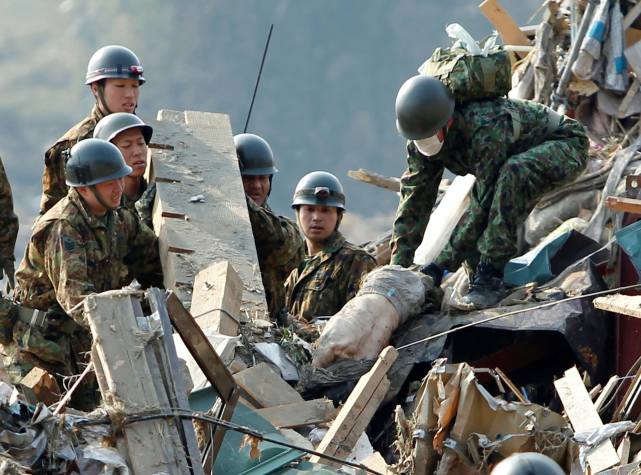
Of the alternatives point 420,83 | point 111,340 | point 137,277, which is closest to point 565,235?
point 420,83

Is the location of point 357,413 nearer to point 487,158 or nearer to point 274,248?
point 487,158

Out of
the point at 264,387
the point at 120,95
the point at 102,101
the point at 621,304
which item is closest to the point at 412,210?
the point at 621,304

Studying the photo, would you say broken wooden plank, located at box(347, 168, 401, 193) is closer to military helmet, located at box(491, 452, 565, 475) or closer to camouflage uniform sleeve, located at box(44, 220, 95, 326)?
camouflage uniform sleeve, located at box(44, 220, 95, 326)

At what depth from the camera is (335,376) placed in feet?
29.7

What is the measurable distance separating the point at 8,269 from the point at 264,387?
89.7 inches

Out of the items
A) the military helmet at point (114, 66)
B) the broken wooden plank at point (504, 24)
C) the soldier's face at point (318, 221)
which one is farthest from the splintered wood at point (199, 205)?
the broken wooden plank at point (504, 24)

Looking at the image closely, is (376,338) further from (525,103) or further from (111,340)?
(111,340)

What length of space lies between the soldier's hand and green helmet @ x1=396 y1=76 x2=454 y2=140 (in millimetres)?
2605

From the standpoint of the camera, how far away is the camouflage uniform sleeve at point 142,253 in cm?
938

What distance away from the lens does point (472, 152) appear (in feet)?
32.6

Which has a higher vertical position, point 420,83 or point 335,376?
point 420,83

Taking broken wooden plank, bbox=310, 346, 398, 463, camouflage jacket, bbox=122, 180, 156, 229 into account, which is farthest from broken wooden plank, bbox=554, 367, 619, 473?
camouflage jacket, bbox=122, 180, 156, 229

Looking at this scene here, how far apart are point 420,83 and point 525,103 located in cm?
77

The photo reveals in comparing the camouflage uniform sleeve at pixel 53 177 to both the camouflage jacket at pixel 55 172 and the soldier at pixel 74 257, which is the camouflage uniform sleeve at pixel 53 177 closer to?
the camouflage jacket at pixel 55 172
